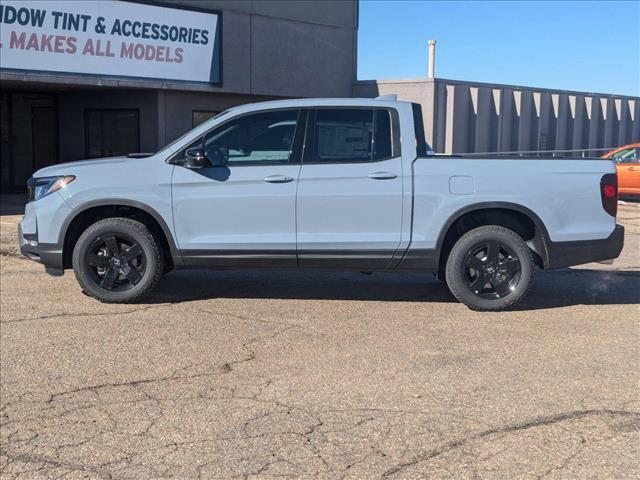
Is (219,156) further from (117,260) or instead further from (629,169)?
(629,169)

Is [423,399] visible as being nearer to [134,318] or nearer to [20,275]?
[134,318]

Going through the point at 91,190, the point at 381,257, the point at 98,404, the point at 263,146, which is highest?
the point at 263,146

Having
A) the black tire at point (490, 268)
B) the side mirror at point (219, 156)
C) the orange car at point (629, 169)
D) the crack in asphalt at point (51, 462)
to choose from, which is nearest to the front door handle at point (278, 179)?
the side mirror at point (219, 156)

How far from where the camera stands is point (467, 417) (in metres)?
4.57

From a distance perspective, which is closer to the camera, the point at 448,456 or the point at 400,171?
the point at 448,456

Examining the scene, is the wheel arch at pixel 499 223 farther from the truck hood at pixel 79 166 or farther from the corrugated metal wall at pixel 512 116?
the corrugated metal wall at pixel 512 116

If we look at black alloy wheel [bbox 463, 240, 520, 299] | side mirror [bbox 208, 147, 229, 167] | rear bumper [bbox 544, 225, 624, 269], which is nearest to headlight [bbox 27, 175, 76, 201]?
side mirror [bbox 208, 147, 229, 167]

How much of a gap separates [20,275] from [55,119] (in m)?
11.9

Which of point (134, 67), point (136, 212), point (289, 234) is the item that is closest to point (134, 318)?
point (136, 212)

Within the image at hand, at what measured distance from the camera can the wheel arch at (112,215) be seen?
7.32 metres

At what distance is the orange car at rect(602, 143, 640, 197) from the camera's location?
18.9 metres

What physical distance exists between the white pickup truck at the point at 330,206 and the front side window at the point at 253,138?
0.01 m

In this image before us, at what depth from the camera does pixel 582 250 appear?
7203 mm

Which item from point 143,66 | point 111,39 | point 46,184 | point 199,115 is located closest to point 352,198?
point 46,184
